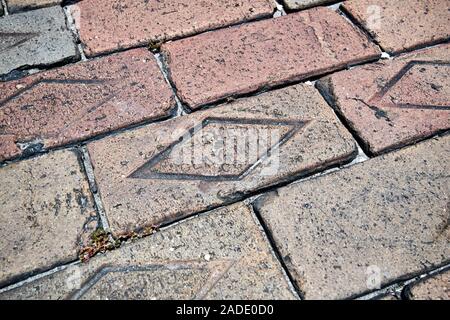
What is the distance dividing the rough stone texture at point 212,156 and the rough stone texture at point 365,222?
92 mm

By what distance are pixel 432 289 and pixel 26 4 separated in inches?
75.6

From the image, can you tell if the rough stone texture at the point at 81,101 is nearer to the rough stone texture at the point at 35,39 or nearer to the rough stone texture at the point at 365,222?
the rough stone texture at the point at 35,39

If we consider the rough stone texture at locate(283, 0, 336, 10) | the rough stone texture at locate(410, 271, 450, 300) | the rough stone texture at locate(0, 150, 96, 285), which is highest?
the rough stone texture at locate(283, 0, 336, 10)

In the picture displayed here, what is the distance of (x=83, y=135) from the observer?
4.99 ft

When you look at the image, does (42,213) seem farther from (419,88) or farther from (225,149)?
(419,88)

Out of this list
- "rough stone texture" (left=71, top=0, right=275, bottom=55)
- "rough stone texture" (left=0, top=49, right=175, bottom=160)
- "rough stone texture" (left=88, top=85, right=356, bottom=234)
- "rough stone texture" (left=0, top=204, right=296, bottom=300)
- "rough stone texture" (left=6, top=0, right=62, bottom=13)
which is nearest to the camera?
"rough stone texture" (left=0, top=204, right=296, bottom=300)

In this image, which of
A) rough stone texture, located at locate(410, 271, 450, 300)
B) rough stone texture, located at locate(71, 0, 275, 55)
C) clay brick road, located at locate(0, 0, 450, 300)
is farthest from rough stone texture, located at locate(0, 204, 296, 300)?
rough stone texture, located at locate(71, 0, 275, 55)

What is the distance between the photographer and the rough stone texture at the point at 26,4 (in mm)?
1888

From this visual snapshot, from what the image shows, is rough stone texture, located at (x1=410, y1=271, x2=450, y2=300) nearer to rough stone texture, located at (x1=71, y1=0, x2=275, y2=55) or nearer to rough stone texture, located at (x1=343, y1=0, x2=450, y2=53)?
rough stone texture, located at (x1=343, y1=0, x2=450, y2=53)

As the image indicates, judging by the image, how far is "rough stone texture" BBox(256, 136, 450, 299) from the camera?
127cm

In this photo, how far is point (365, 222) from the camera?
1.35 m

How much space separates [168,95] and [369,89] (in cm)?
76
